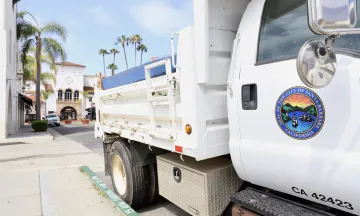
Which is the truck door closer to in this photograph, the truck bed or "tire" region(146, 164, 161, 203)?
the truck bed

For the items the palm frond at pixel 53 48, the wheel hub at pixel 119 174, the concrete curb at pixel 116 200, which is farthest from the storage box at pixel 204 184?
the palm frond at pixel 53 48

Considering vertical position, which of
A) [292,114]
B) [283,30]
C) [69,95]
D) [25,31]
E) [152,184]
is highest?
[25,31]

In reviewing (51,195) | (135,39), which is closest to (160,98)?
(51,195)

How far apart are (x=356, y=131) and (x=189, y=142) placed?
1.32 metres

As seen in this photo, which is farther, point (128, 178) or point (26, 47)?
point (26, 47)

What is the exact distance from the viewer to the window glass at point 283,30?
6.63 ft

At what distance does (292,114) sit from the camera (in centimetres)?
195

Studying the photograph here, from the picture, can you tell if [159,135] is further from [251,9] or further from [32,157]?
[32,157]

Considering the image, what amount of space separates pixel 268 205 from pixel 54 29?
22765 mm

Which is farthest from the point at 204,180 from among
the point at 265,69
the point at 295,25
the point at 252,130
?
the point at 295,25

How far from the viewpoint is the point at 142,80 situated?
3.59 metres

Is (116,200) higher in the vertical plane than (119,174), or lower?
lower

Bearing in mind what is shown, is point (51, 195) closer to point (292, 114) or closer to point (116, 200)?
point (116, 200)

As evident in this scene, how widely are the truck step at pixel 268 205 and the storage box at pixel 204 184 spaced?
0.59 ft
